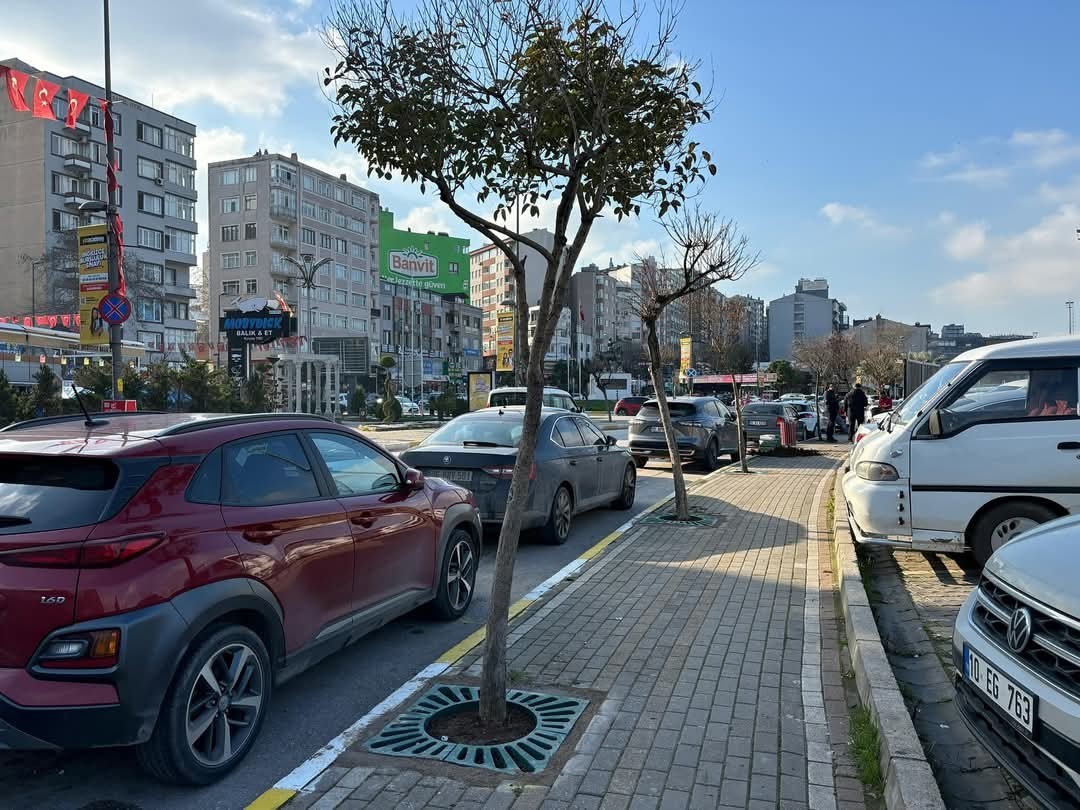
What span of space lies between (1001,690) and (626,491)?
8681mm

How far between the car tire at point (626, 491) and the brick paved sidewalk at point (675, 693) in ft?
10.1

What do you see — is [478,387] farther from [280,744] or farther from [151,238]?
[151,238]

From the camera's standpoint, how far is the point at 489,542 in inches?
363

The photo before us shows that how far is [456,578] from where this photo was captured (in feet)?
19.9

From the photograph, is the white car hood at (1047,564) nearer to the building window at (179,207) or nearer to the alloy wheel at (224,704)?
the alloy wheel at (224,704)

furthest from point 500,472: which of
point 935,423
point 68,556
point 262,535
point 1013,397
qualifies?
point 68,556

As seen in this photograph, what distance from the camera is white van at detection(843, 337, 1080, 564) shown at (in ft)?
21.5

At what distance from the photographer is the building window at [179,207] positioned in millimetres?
67419

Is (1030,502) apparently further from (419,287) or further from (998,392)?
(419,287)

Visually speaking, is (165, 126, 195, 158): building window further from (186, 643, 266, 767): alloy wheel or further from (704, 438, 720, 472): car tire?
(186, 643, 266, 767): alloy wheel

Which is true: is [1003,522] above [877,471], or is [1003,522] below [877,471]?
below

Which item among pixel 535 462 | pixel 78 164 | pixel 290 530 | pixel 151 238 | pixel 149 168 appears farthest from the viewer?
pixel 151 238

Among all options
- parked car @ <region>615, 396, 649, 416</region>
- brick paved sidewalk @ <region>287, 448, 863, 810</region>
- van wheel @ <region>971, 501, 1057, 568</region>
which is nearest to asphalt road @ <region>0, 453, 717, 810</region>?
brick paved sidewalk @ <region>287, 448, 863, 810</region>

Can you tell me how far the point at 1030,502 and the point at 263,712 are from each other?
6.08m
